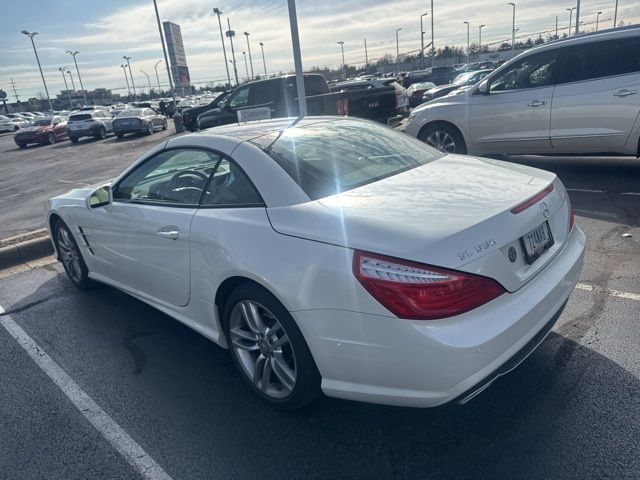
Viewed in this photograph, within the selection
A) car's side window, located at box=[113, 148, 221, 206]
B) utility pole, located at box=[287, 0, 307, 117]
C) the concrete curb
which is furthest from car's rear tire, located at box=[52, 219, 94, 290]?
utility pole, located at box=[287, 0, 307, 117]

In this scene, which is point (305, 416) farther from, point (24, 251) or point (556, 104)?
point (556, 104)

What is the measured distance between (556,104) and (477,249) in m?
5.82

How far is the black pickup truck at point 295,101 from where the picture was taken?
34.8ft

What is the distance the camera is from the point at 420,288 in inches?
85.7

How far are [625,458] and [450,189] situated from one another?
1.52 metres

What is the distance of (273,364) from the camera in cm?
289

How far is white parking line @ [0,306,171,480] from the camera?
2.59 meters

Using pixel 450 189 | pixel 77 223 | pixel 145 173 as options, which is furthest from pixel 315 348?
pixel 77 223

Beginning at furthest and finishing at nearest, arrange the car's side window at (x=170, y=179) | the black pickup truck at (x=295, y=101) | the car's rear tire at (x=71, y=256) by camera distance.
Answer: the black pickup truck at (x=295, y=101), the car's rear tire at (x=71, y=256), the car's side window at (x=170, y=179)

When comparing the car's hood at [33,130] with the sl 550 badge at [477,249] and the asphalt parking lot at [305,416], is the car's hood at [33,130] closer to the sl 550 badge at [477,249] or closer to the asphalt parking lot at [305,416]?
the asphalt parking lot at [305,416]

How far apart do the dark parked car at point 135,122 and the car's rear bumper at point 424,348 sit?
26371mm

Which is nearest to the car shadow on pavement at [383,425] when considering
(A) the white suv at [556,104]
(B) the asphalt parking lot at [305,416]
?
(B) the asphalt parking lot at [305,416]

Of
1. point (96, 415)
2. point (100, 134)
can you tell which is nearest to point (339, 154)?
point (96, 415)

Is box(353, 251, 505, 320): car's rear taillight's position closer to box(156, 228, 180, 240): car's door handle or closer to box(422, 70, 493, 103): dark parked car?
box(156, 228, 180, 240): car's door handle
